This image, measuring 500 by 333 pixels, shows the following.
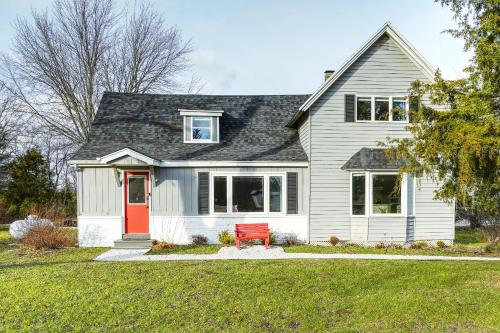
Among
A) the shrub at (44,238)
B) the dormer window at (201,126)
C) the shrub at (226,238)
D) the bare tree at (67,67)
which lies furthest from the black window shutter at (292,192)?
the bare tree at (67,67)

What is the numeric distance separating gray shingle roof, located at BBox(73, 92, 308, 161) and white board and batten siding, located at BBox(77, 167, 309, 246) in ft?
2.55

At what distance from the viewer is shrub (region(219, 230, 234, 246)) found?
1299 cm

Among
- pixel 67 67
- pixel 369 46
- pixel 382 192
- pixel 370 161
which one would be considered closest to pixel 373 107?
pixel 370 161

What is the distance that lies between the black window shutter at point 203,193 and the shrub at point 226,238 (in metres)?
1.02

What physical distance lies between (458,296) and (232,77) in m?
32.2

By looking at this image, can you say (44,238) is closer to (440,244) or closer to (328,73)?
(328,73)

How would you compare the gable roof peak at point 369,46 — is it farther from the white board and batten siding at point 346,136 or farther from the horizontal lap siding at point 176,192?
the horizontal lap siding at point 176,192

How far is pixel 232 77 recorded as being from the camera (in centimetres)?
3641

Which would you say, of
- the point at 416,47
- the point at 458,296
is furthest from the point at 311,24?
the point at 458,296

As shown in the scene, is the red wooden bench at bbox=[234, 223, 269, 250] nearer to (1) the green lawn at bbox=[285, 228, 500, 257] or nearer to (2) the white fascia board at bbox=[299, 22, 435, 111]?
(1) the green lawn at bbox=[285, 228, 500, 257]

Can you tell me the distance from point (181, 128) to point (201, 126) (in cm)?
100

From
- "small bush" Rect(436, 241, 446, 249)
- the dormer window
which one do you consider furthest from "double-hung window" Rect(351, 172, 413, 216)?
the dormer window

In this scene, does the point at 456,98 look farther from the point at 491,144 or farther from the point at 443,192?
the point at 443,192

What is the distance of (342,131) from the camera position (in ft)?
44.0
